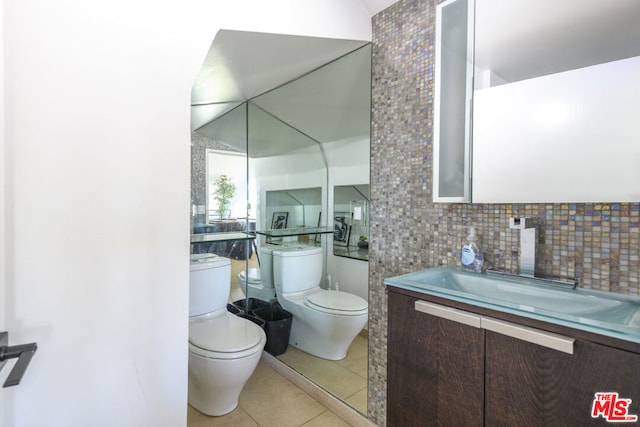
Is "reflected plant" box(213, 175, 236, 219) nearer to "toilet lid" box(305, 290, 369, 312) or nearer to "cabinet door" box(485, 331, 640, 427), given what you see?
"toilet lid" box(305, 290, 369, 312)

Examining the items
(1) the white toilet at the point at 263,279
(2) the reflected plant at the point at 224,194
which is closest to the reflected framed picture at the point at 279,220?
(1) the white toilet at the point at 263,279

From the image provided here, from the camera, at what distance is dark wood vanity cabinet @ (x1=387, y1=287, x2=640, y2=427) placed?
0.78 metres

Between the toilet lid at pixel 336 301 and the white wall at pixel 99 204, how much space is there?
104 cm

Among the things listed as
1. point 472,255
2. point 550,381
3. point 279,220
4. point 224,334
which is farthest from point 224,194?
point 550,381

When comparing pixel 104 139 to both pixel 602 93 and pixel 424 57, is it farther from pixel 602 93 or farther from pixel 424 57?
pixel 602 93

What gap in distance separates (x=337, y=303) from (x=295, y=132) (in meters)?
1.32

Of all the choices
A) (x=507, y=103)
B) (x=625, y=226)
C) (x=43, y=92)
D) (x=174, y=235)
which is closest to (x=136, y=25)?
(x=43, y=92)

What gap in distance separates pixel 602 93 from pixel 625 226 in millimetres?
442

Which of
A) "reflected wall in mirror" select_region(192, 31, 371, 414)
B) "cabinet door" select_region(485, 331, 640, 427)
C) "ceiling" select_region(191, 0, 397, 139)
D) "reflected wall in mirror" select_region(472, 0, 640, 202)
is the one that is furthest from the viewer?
"reflected wall in mirror" select_region(192, 31, 371, 414)

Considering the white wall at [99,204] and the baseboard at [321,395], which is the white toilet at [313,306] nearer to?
the baseboard at [321,395]

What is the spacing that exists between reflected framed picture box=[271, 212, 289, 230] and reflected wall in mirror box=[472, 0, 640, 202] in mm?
1522

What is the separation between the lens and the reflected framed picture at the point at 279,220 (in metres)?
2.47

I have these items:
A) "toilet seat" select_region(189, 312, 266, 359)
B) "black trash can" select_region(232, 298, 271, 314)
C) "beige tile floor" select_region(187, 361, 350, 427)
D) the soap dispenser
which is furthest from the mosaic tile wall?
"black trash can" select_region(232, 298, 271, 314)

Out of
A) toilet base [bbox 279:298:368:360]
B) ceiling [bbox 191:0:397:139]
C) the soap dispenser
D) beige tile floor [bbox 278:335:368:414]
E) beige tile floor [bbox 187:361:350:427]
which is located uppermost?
ceiling [bbox 191:0:397:139]
